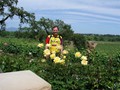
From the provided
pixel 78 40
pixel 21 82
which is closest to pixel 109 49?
pixel 78 40

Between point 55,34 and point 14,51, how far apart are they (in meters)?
16.7

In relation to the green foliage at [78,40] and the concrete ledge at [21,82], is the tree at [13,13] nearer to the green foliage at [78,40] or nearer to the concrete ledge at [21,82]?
the green foliage at [78,40]

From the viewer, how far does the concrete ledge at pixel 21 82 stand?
130 inches

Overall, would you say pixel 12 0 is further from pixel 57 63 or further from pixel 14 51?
pixel 57 63

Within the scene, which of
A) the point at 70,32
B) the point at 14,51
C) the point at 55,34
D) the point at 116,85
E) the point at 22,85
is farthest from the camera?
the point at 70,32

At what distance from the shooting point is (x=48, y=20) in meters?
28.9

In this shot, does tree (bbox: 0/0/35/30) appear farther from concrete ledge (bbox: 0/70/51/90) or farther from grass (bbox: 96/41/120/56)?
concrete ledge (bbox: 0/70/51/90)

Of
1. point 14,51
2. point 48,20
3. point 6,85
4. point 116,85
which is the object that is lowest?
point 14,51

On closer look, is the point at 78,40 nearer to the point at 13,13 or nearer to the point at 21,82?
the point at 13,13

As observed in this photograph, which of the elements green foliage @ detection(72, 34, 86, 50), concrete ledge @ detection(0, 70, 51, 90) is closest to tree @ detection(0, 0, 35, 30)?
green foliage @ detection(72, 34, 86, 50)

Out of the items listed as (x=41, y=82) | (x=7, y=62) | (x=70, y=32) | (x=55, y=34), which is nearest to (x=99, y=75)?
(x=7, y=62)

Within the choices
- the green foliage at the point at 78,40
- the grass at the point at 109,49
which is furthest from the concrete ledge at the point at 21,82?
the green foliage at the point at 78,40

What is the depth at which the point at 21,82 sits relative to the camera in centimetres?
340

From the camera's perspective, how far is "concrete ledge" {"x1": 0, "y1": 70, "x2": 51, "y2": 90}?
10.8 feet
